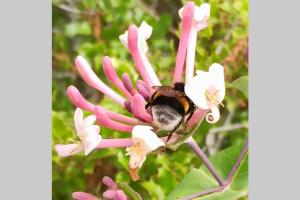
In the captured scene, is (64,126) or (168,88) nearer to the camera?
(168,88)

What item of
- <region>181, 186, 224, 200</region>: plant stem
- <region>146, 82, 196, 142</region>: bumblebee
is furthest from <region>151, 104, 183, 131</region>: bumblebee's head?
<region>181, 186, 224, 200</region>: plant stem

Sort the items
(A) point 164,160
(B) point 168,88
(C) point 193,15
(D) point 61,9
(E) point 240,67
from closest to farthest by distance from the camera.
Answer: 1. (B) point 168,88
2. (C) point 193,15
3. (E) point 240,67
4. (A) point 164,160
5. (D) point 61,9

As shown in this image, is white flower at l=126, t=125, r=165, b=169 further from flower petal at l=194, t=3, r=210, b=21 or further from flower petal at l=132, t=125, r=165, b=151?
flower petal at l=194, t=3, r=210, b=21

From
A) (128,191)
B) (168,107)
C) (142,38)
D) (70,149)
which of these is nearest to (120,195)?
(128,191)

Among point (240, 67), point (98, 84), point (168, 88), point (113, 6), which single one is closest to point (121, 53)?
point (113, 6)

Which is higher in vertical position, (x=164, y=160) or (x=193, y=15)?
(x=193, y=15)

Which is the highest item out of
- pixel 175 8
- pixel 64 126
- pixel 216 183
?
pixel 175 8

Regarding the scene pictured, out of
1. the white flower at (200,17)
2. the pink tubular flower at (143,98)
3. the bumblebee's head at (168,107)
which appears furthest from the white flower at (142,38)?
the bumblebee's head at (168,107)

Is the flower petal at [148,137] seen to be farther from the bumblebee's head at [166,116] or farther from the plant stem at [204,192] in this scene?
the plant stem at [204,192]

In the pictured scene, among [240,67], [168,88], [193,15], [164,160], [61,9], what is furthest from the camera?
[61,9]

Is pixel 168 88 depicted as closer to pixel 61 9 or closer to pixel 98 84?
pixel 98 84
